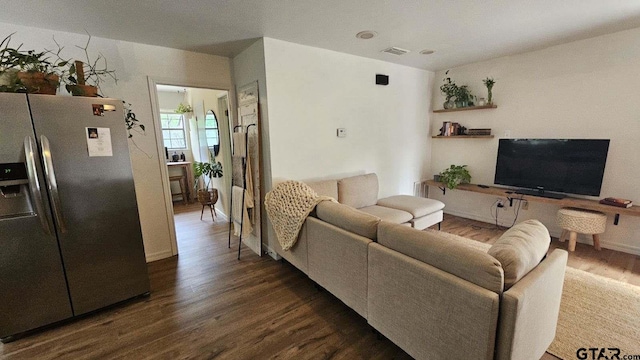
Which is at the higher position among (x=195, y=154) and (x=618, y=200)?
(x=195, y=154)

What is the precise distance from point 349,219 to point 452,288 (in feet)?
2.69

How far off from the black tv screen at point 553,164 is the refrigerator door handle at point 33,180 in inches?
193

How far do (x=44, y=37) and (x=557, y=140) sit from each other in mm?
5445

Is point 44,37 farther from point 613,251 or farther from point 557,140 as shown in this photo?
point 613,251

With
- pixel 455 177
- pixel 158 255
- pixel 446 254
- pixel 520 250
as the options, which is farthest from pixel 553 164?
pixel 158 255

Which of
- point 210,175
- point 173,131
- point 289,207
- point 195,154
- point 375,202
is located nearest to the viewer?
point 289,207

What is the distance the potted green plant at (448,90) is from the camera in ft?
13.8

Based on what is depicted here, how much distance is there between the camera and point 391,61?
3.77 meters

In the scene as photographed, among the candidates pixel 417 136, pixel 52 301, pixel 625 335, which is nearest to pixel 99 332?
pixel 52 301

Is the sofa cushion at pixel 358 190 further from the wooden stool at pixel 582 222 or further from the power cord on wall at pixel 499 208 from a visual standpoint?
the wooden stool at pixel 582 222

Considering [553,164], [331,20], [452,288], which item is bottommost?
[452,288]

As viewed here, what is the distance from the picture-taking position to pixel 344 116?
3449 mm

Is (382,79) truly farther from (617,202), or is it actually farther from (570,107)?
(617,202)

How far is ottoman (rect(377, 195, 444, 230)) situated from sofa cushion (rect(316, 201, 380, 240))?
1462 millimetres
